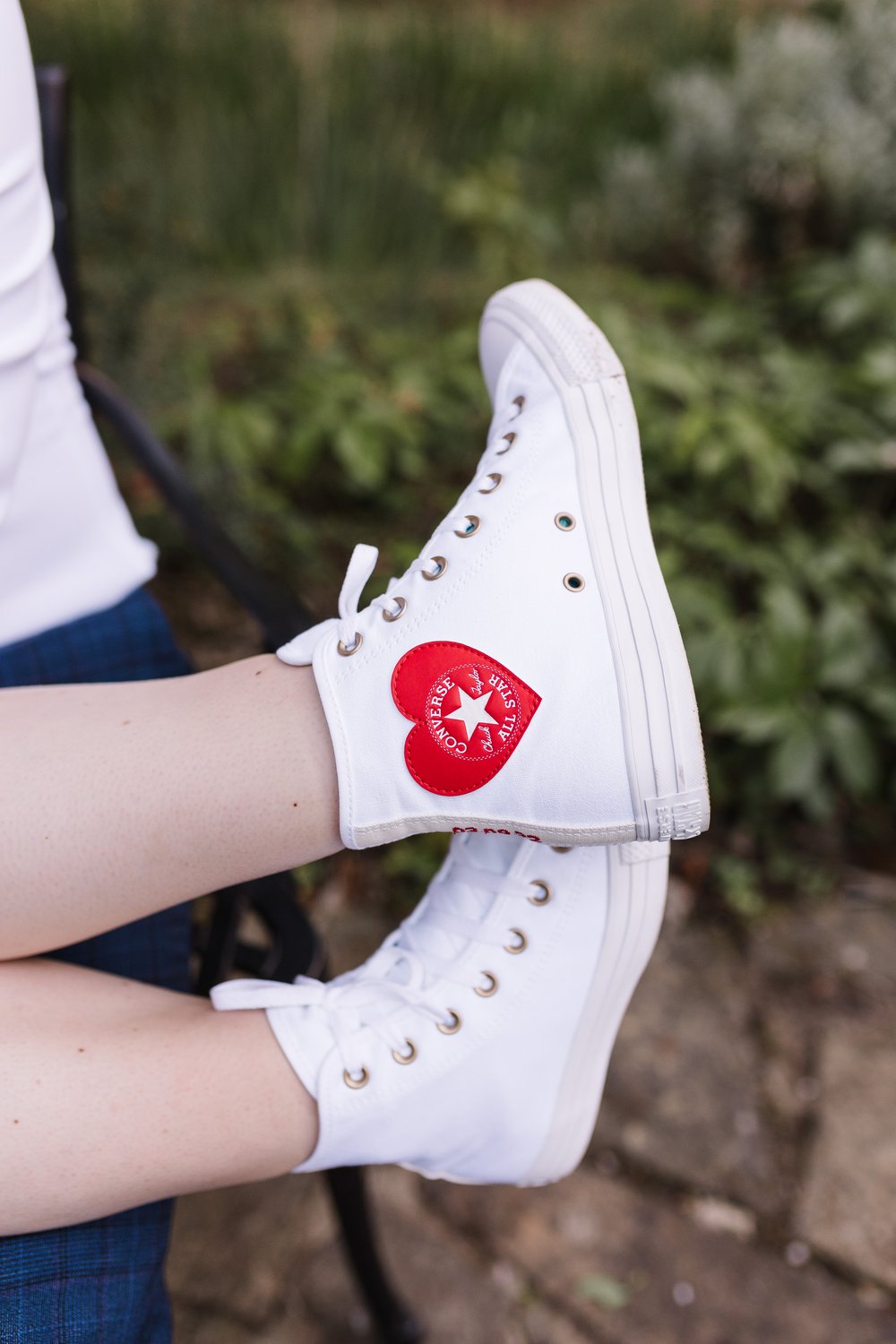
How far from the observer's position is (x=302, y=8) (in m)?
2.85

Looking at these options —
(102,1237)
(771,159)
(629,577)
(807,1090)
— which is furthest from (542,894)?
(771,159)

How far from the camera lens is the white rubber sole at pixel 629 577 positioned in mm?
716

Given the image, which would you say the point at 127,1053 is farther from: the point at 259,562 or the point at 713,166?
the point at 713,166

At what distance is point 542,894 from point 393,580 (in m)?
0.31

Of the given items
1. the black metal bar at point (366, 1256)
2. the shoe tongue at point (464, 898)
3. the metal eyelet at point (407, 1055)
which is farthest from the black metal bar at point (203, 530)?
the black metal bar at point (366, 1256)

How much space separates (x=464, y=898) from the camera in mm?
911

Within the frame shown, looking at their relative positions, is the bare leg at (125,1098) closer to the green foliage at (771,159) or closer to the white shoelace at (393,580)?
the white shoelace at (393,580)

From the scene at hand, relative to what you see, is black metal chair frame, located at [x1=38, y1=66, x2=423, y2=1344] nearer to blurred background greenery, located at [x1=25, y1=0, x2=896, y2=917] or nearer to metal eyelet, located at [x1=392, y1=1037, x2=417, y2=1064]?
metal eyelet, located at [x1=392, y1=1037, x2=417, y2=1064]

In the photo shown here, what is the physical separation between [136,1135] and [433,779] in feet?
1.14

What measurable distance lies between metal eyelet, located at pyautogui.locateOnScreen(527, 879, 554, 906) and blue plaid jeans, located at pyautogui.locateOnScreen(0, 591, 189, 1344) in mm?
330

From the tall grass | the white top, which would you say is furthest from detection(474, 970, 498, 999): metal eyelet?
the tall grass

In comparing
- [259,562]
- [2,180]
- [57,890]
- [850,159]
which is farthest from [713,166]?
[57,890]

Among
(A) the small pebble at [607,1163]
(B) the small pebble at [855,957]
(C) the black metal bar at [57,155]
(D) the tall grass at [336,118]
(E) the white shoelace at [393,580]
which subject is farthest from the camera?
(D) the tall grass at [336,118]

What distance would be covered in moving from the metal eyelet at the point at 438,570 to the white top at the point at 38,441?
13.7 inches
